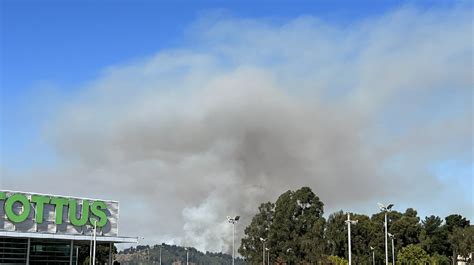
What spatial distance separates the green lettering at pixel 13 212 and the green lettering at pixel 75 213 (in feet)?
18.7

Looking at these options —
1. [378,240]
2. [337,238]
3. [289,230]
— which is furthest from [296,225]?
[378,240]

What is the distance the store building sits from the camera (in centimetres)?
7044

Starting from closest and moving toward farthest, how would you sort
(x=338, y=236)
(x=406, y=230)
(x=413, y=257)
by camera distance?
1. (x=413, y=257)
2. (x=338, y=236)
3. (x=406, y=230)

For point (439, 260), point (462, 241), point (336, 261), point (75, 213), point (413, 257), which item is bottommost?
point (336, 261)

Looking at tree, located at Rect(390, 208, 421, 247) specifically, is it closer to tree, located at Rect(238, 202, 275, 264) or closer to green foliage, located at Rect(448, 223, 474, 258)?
green foliage, located at Rect(448, 223, 474, 258)

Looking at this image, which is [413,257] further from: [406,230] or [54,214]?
[54,214]

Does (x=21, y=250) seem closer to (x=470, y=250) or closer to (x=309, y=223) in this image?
(x=309, y=223)

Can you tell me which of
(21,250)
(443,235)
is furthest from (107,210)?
(443,235)

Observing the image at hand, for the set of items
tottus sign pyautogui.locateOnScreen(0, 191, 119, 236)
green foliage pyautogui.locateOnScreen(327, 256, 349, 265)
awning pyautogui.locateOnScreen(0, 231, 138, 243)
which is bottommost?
green foliage pyautogui.locateOnScreen(327, 256, 349, 265)

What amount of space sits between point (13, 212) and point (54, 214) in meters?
5.56

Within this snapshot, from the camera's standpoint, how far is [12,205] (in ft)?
231

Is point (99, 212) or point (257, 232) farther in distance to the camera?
point (257, 232)

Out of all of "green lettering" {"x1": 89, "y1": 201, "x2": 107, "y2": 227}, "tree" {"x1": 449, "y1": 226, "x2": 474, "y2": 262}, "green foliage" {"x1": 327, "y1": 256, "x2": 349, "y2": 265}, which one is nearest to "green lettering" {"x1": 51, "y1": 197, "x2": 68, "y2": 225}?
"green lettering" {"x1": 89, "y1": 201, "x2": 107, "y2": 227}

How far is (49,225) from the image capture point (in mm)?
73688
